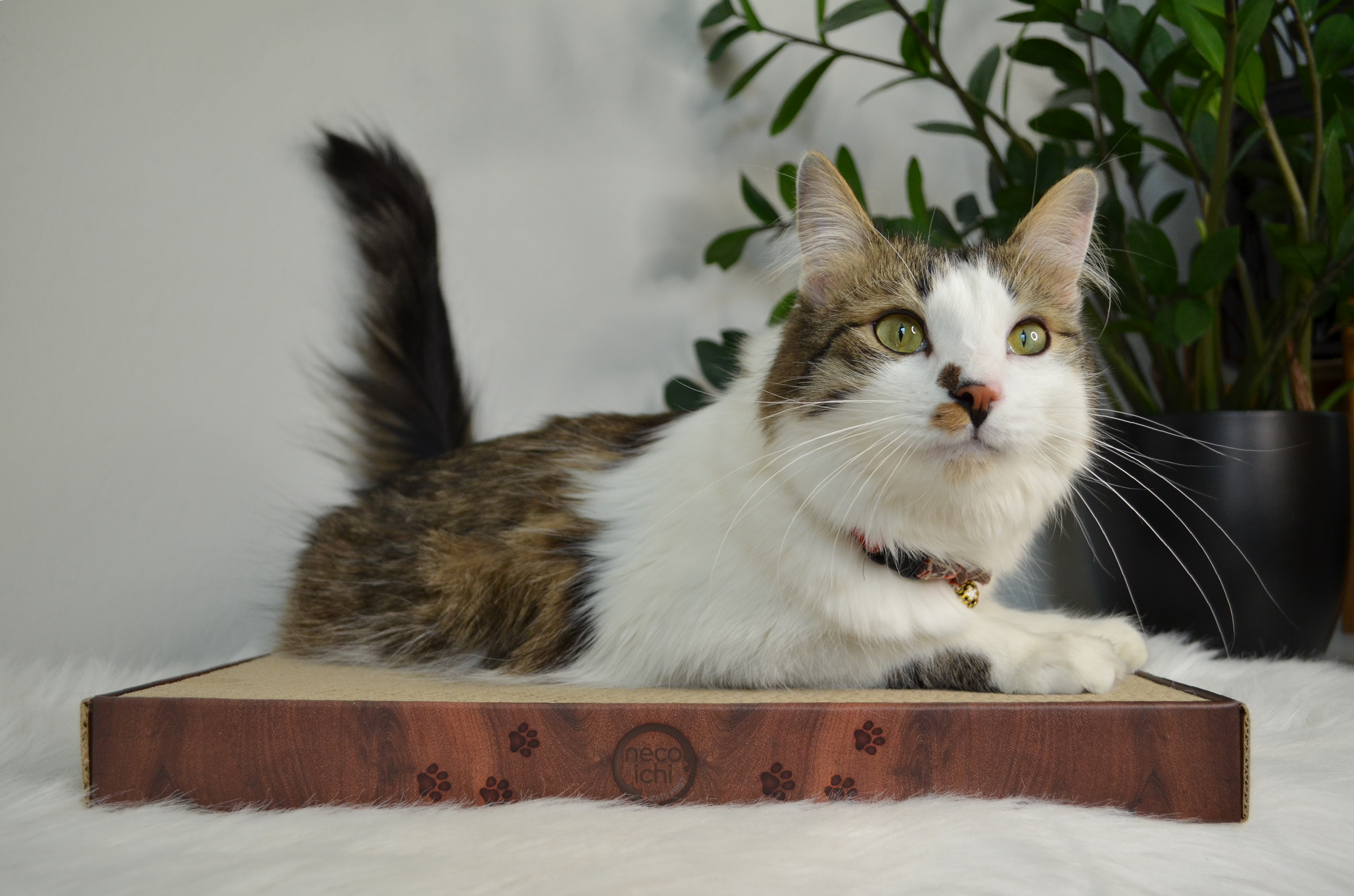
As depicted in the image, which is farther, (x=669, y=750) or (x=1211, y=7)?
(x=1211, y=7)

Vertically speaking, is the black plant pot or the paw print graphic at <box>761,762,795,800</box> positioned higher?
the black plant pot

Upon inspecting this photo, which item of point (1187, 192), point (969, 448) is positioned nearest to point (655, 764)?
point (969, 448)

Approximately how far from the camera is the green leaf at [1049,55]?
1.40 metres

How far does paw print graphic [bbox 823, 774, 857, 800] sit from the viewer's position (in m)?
0.72

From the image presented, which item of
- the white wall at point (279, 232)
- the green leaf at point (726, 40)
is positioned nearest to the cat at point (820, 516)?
the white wall at point (279, 232)

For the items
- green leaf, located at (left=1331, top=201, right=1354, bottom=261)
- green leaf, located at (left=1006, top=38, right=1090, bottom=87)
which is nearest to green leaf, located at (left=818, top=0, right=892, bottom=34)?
green leaf, located at (left=1006, top=38, right=1090, bottom=87)

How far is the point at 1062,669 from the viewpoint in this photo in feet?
2.52

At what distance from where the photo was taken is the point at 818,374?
0.80 meters

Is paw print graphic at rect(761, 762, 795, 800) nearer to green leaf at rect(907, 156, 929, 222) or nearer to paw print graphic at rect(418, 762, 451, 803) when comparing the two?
paw print graphic at rect(418, 762, 451, 803)

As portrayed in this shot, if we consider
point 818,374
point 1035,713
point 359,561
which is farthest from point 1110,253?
point 359,561

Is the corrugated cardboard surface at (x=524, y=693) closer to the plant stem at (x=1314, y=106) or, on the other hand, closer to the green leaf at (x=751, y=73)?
the plant stem at (x=1314, y=106)

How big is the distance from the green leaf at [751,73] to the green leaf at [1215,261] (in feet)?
2.35

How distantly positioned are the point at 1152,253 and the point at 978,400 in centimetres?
73

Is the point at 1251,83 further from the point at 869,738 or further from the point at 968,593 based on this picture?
the point at 869,738
